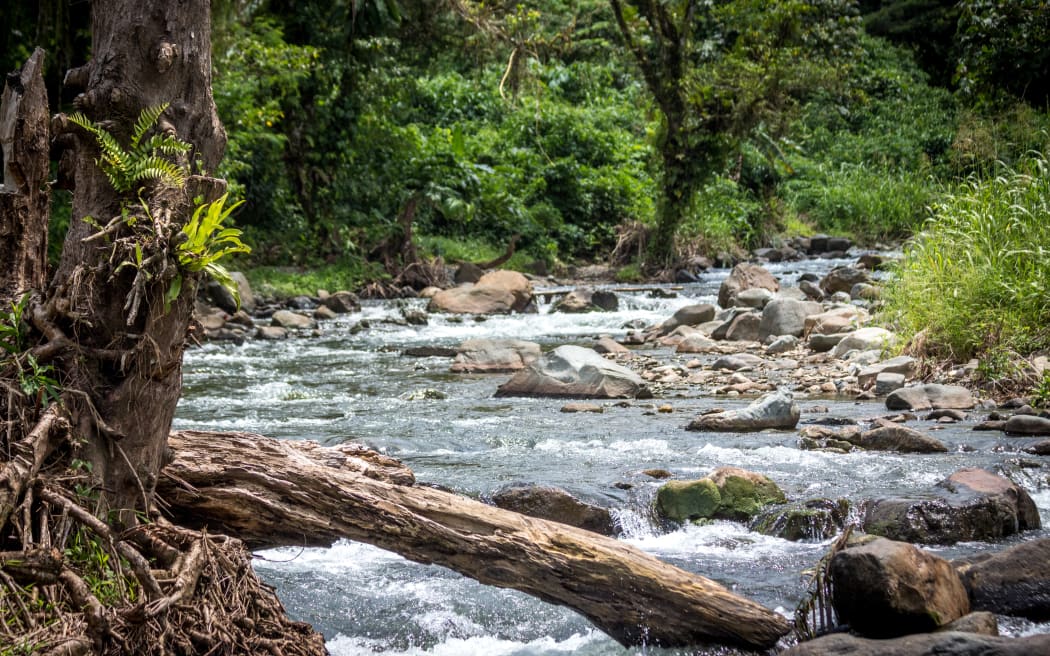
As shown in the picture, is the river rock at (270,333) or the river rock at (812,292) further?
the river rock at (812,292)

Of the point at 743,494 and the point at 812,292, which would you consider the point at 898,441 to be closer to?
the point at 743,494

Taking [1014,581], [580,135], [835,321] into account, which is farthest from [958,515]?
[580,135]

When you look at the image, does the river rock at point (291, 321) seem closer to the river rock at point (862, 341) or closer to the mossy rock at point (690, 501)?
the river rock at point (862, 341)

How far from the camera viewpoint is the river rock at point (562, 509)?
5270mm

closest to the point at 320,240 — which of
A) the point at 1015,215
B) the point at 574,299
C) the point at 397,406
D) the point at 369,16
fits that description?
the point at 369,16

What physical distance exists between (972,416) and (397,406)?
4873 mm

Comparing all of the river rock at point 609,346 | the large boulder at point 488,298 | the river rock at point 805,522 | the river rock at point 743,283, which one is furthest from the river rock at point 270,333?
the river rock at point 805,522

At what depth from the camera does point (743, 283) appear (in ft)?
51.9

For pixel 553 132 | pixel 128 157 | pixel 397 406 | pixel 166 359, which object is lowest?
pixel 397 406

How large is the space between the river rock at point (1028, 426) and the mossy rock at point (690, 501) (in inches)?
106

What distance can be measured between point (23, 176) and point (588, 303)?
1349cm

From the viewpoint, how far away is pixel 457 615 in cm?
424

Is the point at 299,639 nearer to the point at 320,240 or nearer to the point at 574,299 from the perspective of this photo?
the point at 574,299

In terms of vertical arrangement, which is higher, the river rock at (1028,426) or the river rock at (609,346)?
the river rock at (1028,426)
